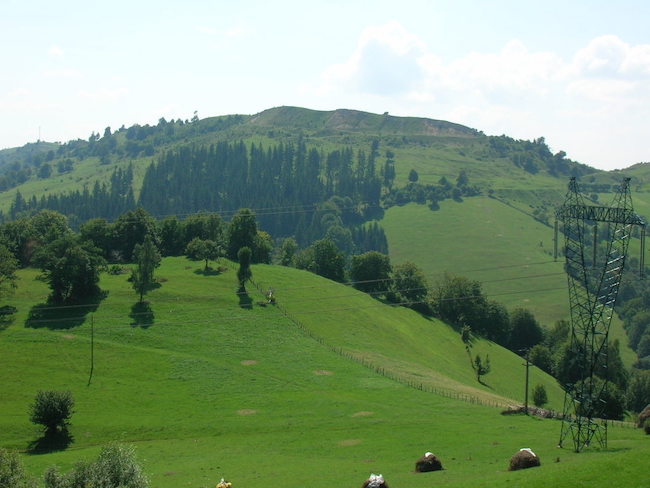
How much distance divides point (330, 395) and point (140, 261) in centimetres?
4453

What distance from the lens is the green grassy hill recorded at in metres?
60.1

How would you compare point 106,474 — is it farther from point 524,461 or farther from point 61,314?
point 61,314

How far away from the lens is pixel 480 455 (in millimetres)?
61594

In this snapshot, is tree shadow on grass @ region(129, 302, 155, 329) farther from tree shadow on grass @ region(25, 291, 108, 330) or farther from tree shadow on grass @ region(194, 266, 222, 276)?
tree shadow on grass @ region(194, 266, 222, 276)

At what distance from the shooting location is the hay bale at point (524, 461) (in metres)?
54.1

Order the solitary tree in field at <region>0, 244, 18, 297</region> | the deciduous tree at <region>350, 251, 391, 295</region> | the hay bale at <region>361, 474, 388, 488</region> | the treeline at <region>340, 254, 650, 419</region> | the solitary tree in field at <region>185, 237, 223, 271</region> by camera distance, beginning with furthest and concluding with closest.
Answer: the deciduous tree at <region>350, 251, 391, 295</region> → the treeline at <region>340, 254, 650, 419</region> → the solitary tree in field at <region>185, 237, 223, 271</region> → the solitary tree in field at <region>0, 244, 18, 297</region> → the hay bale at <region>361, 474, 388, 488</region>

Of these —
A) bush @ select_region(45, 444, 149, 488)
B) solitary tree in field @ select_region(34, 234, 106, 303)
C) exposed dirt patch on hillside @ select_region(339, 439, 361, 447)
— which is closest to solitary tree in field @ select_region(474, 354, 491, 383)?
exposed dirt patch on hillside @ select_region(339, 439, 361, 447)

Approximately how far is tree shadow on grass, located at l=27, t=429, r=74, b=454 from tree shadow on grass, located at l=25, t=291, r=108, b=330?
2978cm

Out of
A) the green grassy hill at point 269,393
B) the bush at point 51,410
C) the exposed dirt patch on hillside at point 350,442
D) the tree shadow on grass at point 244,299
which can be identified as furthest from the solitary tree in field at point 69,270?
the exposed dirt patch on hillside at point 350,442

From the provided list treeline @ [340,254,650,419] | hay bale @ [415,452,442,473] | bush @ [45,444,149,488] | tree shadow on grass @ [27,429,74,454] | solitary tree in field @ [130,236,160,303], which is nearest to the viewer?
bush @ [45,444,149,488]

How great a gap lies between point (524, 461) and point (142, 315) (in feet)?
237

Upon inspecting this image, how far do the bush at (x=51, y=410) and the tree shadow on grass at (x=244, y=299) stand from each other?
47.3 meters

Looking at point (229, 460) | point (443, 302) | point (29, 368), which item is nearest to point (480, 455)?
point (229, 460)

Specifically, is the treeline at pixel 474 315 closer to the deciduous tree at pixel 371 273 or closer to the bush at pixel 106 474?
the deciduous tree at pixel 371 273
